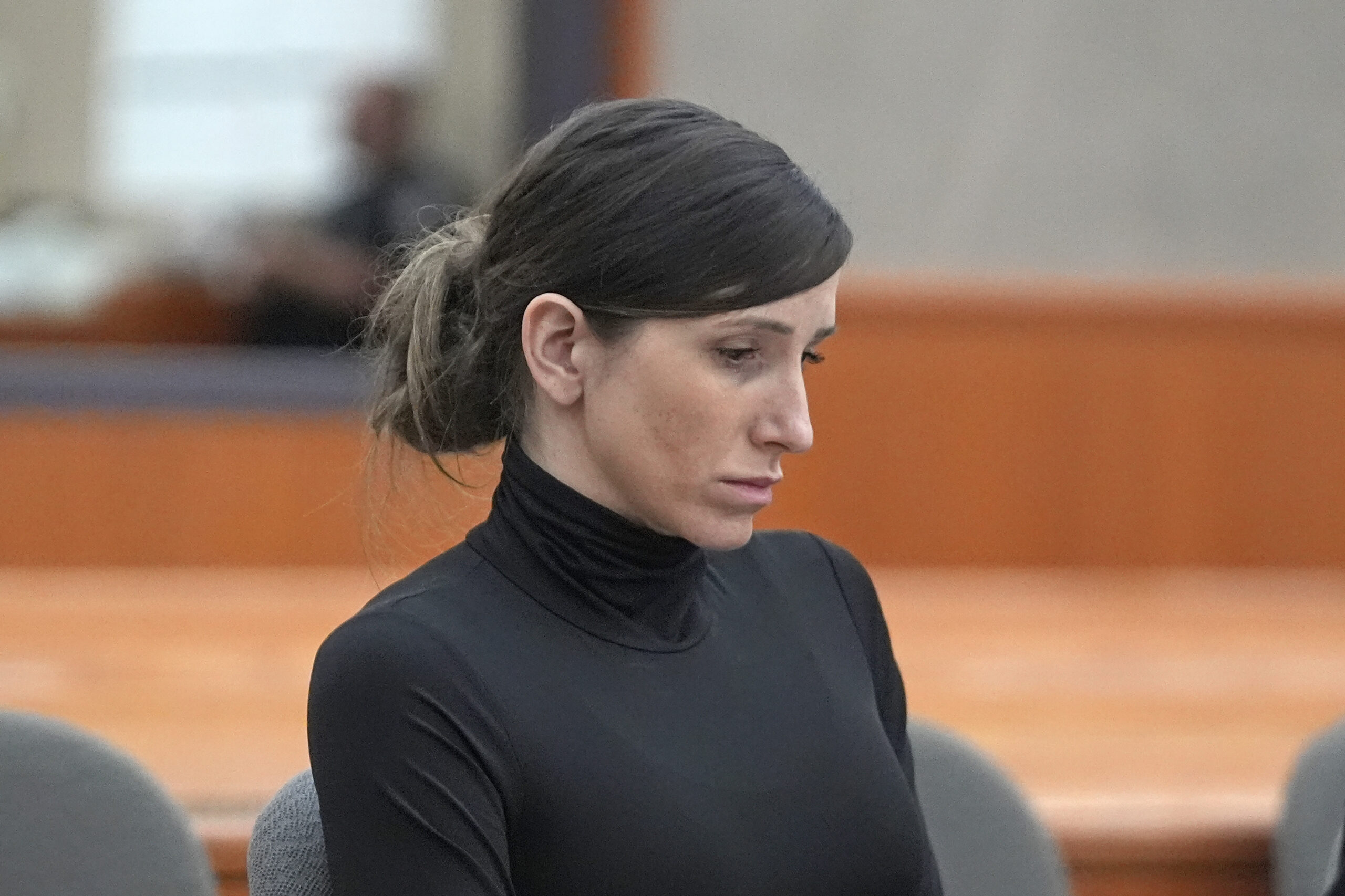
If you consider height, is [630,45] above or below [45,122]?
above

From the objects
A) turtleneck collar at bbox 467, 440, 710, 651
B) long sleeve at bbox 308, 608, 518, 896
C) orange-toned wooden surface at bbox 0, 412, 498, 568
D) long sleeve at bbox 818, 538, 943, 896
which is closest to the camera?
long sleeve at bbox 308, 608, 518, 896

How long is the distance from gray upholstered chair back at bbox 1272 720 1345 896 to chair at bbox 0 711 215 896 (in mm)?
1023

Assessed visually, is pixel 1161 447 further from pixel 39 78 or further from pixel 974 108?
pixel 39 78

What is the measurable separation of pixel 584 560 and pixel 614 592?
26 millimetres

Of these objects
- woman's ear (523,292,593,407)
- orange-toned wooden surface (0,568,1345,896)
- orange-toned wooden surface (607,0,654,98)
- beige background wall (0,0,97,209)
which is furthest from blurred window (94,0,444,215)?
woman's ear (523,292,593,407)

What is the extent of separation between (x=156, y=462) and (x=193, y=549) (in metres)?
0.17

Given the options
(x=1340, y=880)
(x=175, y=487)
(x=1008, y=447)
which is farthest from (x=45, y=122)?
(x=1340, y=880)

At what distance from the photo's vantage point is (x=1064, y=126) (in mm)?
3129

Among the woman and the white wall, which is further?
the white wall

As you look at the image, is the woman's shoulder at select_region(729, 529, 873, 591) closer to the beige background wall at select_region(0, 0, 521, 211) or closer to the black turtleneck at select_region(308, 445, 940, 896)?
the black turtleneck at select_region(308, 445, 940, 896)

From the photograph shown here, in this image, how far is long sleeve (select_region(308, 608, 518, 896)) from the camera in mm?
881

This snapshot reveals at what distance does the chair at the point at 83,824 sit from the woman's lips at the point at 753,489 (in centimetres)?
57

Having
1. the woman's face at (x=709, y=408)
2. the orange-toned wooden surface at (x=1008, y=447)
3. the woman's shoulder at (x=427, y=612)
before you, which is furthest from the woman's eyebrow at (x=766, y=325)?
the orange-toned wooden surface at (x=1008, y=447)

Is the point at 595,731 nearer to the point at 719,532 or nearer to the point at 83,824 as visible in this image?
the point at 719,532
